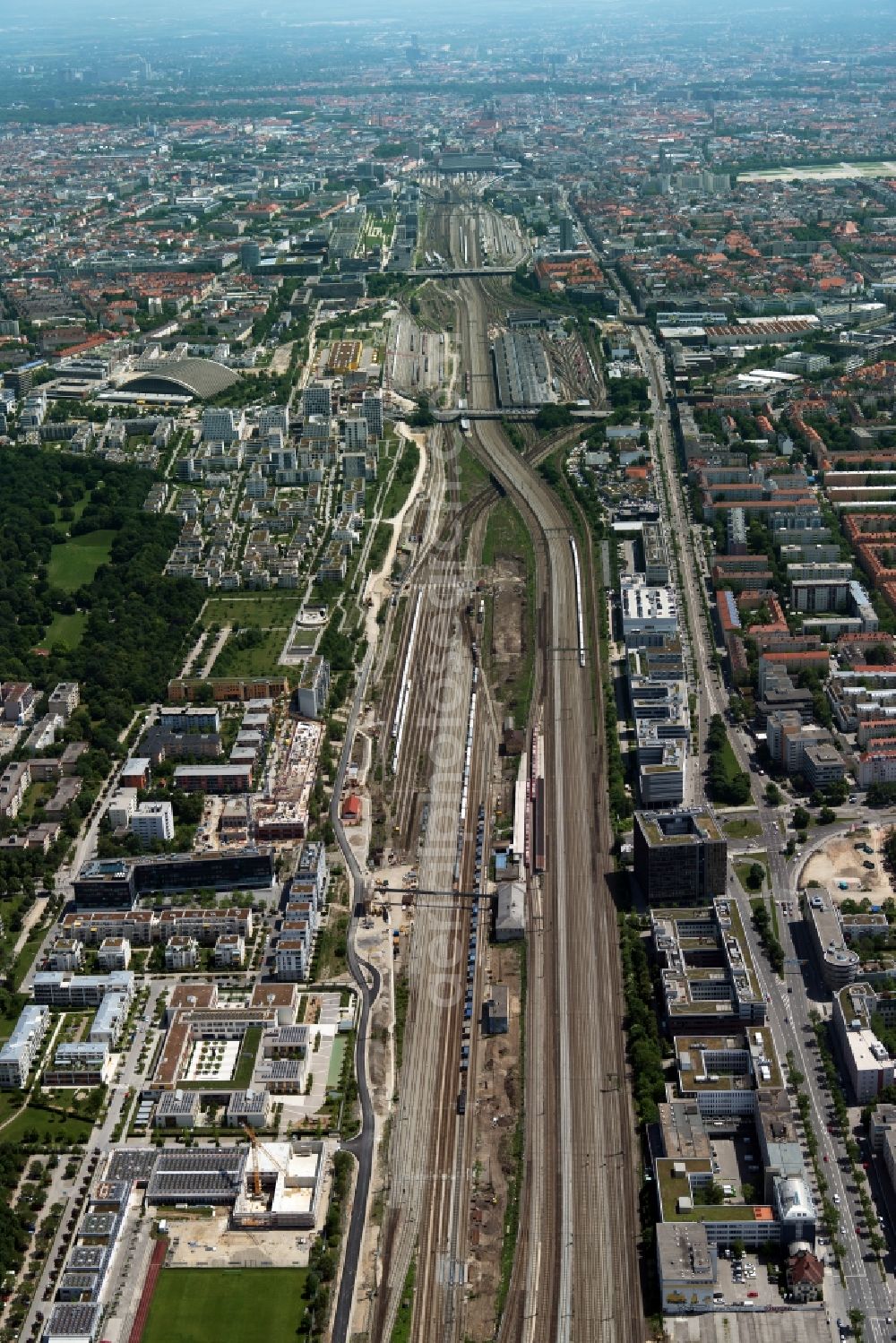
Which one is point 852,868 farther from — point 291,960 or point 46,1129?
point 46,1129

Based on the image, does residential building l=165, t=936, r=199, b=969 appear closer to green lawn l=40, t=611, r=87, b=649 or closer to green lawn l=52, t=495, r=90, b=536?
green lawn l=40, t=611, r=87, b=649

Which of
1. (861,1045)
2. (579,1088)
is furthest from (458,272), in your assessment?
(861,1045)

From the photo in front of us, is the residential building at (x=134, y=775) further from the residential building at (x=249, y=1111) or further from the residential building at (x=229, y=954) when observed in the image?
the residential building at (x=249, y=1111)

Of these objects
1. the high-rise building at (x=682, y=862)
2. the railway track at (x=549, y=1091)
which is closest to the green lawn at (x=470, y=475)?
the railway track at (x=549, y=1091)

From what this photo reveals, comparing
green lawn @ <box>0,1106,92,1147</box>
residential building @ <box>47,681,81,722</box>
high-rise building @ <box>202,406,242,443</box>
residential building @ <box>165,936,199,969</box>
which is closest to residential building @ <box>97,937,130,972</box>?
residential building @ <box>165,936,199,969</box>

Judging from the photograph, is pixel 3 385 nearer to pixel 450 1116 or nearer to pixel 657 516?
pixel 657 516

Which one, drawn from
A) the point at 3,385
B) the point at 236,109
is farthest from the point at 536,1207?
the point at 236,109
